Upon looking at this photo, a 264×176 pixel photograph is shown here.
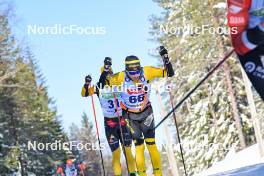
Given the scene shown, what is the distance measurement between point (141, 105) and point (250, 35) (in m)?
4.18

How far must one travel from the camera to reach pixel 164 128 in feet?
43.3

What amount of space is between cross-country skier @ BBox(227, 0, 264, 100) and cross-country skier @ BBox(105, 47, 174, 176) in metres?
3.88

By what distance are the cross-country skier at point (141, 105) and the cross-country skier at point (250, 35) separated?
388cm

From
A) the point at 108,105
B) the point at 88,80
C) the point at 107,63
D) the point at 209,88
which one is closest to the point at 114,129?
the point at 108,105

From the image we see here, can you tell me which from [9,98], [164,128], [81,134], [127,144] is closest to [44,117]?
[9,98]

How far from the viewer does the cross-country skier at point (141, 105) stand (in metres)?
8.06

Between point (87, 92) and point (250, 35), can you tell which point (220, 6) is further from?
point (250, 35)

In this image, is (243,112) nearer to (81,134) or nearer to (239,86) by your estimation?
(239,86)

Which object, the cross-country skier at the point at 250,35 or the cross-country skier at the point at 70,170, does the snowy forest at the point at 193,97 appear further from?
the cross-country skier at the point at 250,35

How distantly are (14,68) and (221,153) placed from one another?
13165 mm

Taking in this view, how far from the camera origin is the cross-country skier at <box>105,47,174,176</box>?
806 centimetres

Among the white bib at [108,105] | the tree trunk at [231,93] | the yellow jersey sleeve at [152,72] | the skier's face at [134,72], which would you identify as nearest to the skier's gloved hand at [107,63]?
the skier's face at [134,72]

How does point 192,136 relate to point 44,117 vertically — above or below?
below

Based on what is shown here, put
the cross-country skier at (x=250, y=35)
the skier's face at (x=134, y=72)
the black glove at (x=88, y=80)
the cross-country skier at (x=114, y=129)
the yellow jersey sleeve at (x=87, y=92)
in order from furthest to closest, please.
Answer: the cross-country skier at (x=114, y=129)
the yellow jersey sleeve at (x=87, y=92)
the black glove at (x=88, y=80)
the skier's face at (x=134, y=72)
the cross-country skier at (x=250, y=35)
